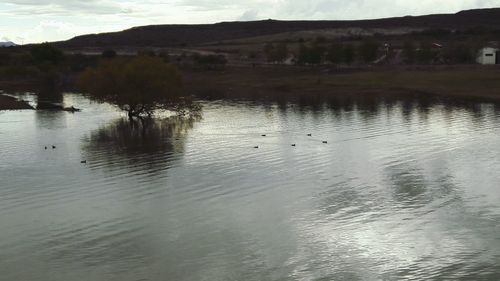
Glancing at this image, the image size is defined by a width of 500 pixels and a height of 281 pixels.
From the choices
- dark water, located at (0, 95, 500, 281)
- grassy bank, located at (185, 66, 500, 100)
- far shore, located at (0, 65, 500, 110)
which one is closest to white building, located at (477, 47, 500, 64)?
far shore, located at (0, 65, 500, 110)

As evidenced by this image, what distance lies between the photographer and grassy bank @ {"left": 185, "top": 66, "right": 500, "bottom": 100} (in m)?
92.9

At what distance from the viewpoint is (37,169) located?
3872 centimetres

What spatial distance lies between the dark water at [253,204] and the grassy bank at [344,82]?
3917 cm

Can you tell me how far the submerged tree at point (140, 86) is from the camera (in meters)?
63.8

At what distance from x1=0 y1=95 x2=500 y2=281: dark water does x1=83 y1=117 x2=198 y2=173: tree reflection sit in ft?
0.48

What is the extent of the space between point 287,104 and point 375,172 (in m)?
44.1

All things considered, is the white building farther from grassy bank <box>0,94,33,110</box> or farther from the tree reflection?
grassy bank <box>0,94,33,110</box>

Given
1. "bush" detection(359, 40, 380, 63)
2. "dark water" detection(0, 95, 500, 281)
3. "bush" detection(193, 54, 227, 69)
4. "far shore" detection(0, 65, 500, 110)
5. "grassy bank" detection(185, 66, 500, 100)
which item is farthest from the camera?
"bush" detection(193, 54, 227, 69)

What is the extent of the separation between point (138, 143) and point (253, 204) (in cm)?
2125

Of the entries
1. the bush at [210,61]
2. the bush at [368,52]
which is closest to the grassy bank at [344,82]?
the bush at [210,61]

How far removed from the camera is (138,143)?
4916cm

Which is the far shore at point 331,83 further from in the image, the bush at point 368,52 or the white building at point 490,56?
the white building at point 490,56

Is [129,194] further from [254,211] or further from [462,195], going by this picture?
[462,195]

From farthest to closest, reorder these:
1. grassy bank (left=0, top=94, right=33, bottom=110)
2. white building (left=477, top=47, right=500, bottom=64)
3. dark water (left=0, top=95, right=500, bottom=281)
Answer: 1. white building (left=477, top=47, right=500, bottom=64)
2. grassy bank (left=0, top=94, right=33, bottom=110)
3. dark water (left=0, top=95, right=500, bottom=281)
